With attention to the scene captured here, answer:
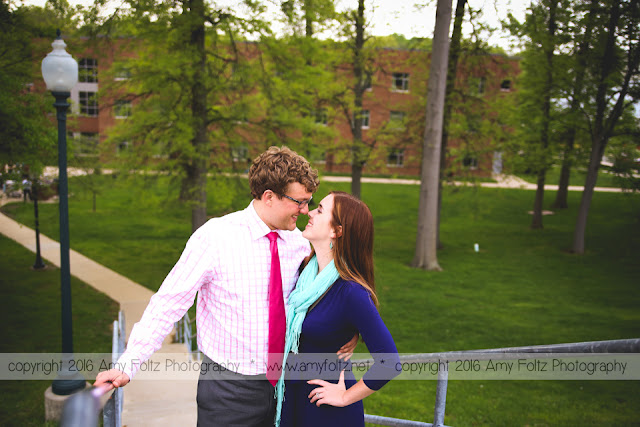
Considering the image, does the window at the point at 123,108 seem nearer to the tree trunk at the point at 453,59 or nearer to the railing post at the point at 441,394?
the tree trunk at the point at 453,59

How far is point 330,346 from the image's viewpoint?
2.62 metres

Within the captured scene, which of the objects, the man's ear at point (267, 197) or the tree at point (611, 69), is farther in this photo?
the tree at point (611, 69)

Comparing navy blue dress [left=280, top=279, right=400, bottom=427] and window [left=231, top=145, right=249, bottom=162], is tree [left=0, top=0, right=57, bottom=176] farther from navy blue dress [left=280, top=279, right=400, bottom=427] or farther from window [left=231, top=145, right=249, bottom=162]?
navy blue dress [left=280, top=279, right=400, bottom=427]

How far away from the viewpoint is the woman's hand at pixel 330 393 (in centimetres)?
250

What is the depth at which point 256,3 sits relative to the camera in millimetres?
12406

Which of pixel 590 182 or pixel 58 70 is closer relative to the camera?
pixel 58 70

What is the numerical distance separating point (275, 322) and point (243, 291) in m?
0.23

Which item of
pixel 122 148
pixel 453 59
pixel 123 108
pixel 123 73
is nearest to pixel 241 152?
Answer: pixel 122 148

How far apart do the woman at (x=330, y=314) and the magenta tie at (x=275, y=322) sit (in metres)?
0.05

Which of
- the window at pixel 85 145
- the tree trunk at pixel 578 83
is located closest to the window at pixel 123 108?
the window at pixel 85 145

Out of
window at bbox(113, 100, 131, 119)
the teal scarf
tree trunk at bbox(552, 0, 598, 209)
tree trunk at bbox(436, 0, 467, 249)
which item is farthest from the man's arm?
tree trunk at bbox(552, 0, 598, 209)

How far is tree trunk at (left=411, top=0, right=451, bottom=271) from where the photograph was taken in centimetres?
1571

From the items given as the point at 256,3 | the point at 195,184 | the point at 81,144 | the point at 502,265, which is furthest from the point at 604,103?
the point at 81,144

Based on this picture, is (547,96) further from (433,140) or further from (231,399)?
(231,399)
